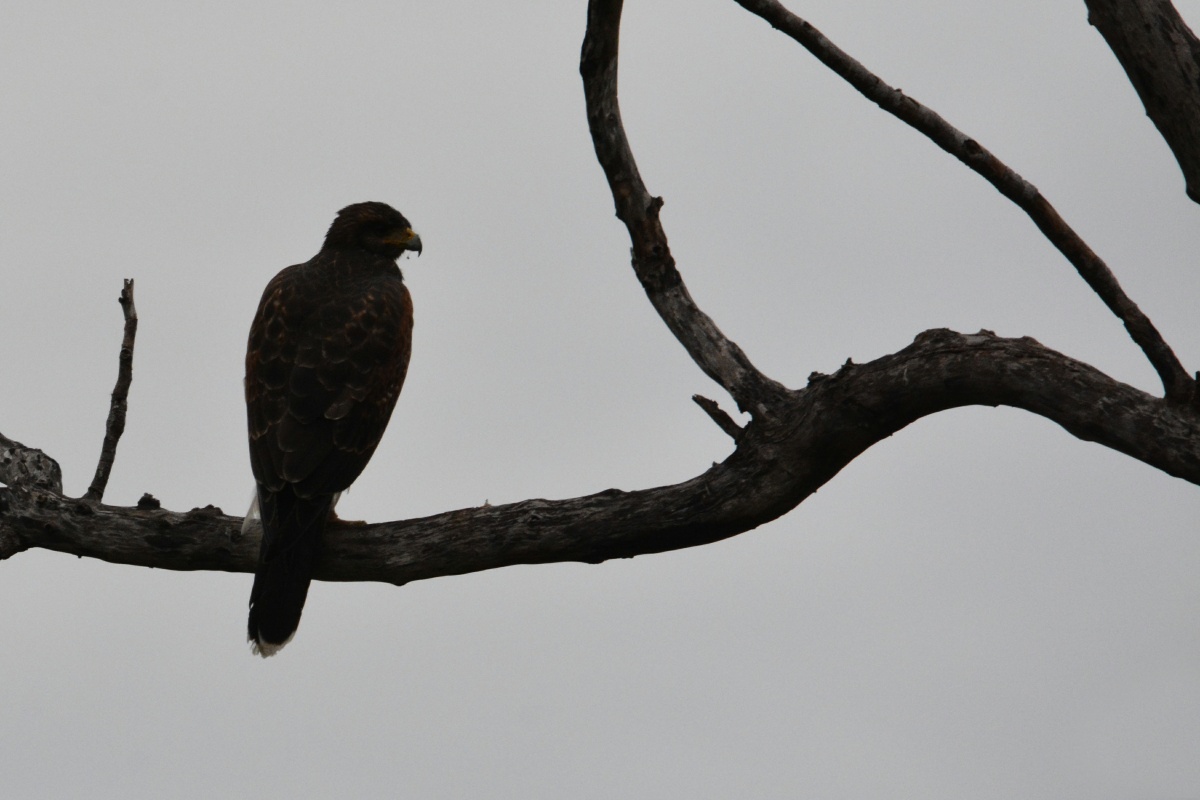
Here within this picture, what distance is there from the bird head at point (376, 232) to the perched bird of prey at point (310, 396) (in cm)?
16

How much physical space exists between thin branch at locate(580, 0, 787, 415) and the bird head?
3.25 meters

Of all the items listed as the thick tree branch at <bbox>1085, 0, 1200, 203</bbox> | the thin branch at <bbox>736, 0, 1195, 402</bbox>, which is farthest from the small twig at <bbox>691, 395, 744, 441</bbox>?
the thick tree branch at <bbox>1085, 0, 1200, 203</bbox>

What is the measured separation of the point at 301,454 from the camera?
663 centimetres

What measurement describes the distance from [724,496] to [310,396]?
8.57 ft

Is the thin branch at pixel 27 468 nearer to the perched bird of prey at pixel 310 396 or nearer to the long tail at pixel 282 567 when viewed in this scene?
the perched bird of prey at pixel 310 396

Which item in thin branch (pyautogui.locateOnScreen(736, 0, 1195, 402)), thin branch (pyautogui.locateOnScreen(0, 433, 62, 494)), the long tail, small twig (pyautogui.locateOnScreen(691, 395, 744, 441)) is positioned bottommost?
the long tail

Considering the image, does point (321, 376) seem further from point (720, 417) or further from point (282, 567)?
point (720, 417)

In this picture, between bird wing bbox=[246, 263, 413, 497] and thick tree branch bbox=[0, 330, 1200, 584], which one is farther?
bird wing bbox=[246, 263, 413, 497]

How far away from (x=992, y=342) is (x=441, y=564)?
2.57 metres

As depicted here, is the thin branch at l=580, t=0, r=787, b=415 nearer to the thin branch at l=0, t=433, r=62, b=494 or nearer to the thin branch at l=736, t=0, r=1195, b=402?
the thin branch at l=736, t=0, r=1195, b=402

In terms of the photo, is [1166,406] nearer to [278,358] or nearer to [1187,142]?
[1187,142]

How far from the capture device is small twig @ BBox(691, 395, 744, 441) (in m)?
5.45

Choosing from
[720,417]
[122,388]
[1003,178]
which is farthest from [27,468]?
[1003,178]

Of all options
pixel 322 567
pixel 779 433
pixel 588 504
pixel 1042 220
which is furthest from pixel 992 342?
pixel 322 567
